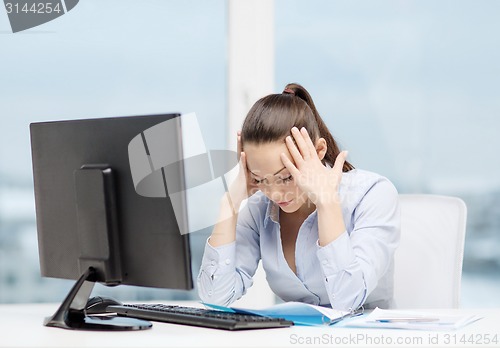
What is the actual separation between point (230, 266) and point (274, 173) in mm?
Result: 289

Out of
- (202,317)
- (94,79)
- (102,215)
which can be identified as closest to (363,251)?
(202,317)

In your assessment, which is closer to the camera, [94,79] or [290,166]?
[290,166]

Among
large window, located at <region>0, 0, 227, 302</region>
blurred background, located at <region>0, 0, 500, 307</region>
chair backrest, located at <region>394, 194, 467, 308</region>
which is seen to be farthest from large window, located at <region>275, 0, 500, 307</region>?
chair backrest, located at <region>394, 194, 467, 308</region>

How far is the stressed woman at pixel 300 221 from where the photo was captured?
170cm

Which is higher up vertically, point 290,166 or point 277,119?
point 277,119

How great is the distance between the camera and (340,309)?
5.59 feet

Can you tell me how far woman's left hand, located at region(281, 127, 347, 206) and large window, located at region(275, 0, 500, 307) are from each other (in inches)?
48.0

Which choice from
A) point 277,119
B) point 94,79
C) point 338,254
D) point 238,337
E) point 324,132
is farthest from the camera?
point 94,79

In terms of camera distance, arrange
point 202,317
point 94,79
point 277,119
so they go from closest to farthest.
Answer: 1. point 202,317
2. point 277,119
3. point 94,79

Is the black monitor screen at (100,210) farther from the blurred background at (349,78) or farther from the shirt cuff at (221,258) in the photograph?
the blurred background at (349,78)

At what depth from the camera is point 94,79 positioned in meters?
2.92

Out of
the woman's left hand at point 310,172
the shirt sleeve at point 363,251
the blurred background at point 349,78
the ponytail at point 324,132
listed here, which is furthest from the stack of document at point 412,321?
the blurred background at point 349,78

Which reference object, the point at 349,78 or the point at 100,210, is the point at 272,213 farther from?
the point at 349,78

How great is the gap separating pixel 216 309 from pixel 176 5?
1.67m
